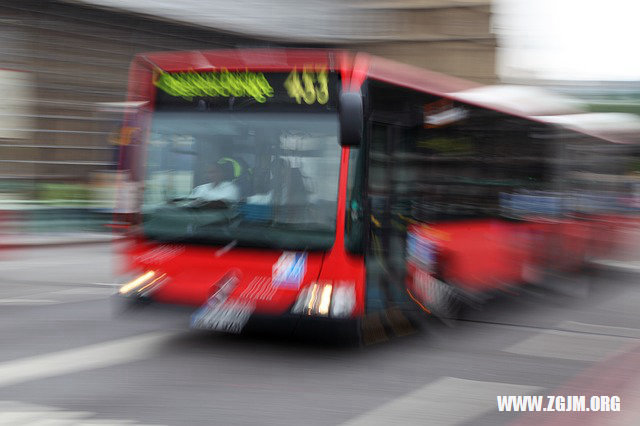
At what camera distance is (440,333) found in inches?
345

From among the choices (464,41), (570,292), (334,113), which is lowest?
(570,292)

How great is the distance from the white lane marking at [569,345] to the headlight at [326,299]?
6.48ft

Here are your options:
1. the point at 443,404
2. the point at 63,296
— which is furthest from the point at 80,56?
the point at 443,404

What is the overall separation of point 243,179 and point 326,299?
1.19 m

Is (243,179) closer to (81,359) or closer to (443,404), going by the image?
(81,359)

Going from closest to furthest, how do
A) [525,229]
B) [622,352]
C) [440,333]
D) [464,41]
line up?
[622,352], [440,333], [525,229], [464,41]

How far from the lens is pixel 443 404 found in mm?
5863

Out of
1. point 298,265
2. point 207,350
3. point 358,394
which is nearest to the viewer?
point 358,394

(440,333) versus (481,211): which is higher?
(481,211)

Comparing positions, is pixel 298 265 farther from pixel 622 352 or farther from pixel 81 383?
pixel 622 352

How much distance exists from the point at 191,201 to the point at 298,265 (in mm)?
1102

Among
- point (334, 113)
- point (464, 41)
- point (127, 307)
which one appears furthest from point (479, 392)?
point (464, 41)

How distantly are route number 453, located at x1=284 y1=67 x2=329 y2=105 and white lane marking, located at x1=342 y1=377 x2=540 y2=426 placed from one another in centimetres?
241

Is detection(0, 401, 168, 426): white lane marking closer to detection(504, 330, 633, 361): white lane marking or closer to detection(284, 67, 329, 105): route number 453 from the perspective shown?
detection(284, 67, 329, 105): route number 453
